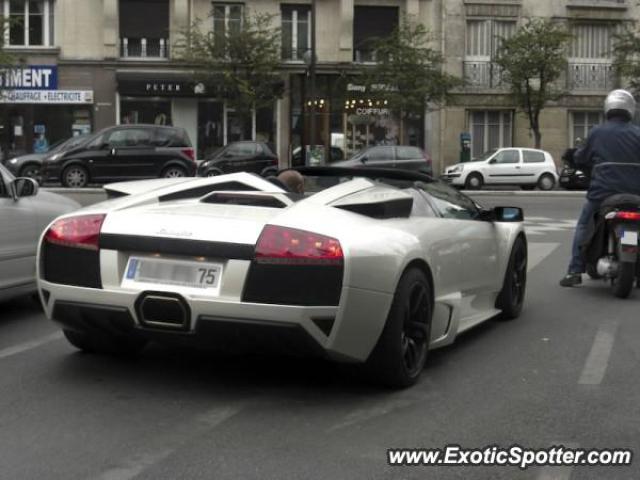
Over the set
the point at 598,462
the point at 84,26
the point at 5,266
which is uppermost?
the point at 84,26

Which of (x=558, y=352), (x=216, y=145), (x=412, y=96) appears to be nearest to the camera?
(x=558, y=352)

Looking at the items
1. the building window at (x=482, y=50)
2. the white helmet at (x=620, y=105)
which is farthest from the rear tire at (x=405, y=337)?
the building window at (x=482, y=50)

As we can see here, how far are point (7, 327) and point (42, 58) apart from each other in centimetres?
2821

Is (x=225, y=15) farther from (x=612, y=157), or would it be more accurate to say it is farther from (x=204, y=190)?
(x=204, y=190)

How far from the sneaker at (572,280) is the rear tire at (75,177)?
725 inches

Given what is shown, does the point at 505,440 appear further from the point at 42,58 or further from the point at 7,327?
the point at 42,58

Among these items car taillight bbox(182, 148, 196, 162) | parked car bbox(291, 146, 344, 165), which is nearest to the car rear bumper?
car taillight bbox(182, 148, 196, 162)

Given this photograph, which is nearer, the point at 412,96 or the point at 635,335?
the point at 635,335

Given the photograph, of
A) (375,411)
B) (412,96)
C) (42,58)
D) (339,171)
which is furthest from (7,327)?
(42,58)

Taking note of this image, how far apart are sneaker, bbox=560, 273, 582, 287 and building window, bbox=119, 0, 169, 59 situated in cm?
2741

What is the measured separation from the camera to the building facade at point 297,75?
33.1 m

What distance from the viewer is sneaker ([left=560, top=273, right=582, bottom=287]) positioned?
875 cm

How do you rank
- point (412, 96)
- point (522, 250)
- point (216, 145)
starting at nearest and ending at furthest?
point (522, 250) < point (412, 96) < point (216, 145)

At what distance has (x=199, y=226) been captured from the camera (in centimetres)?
462
